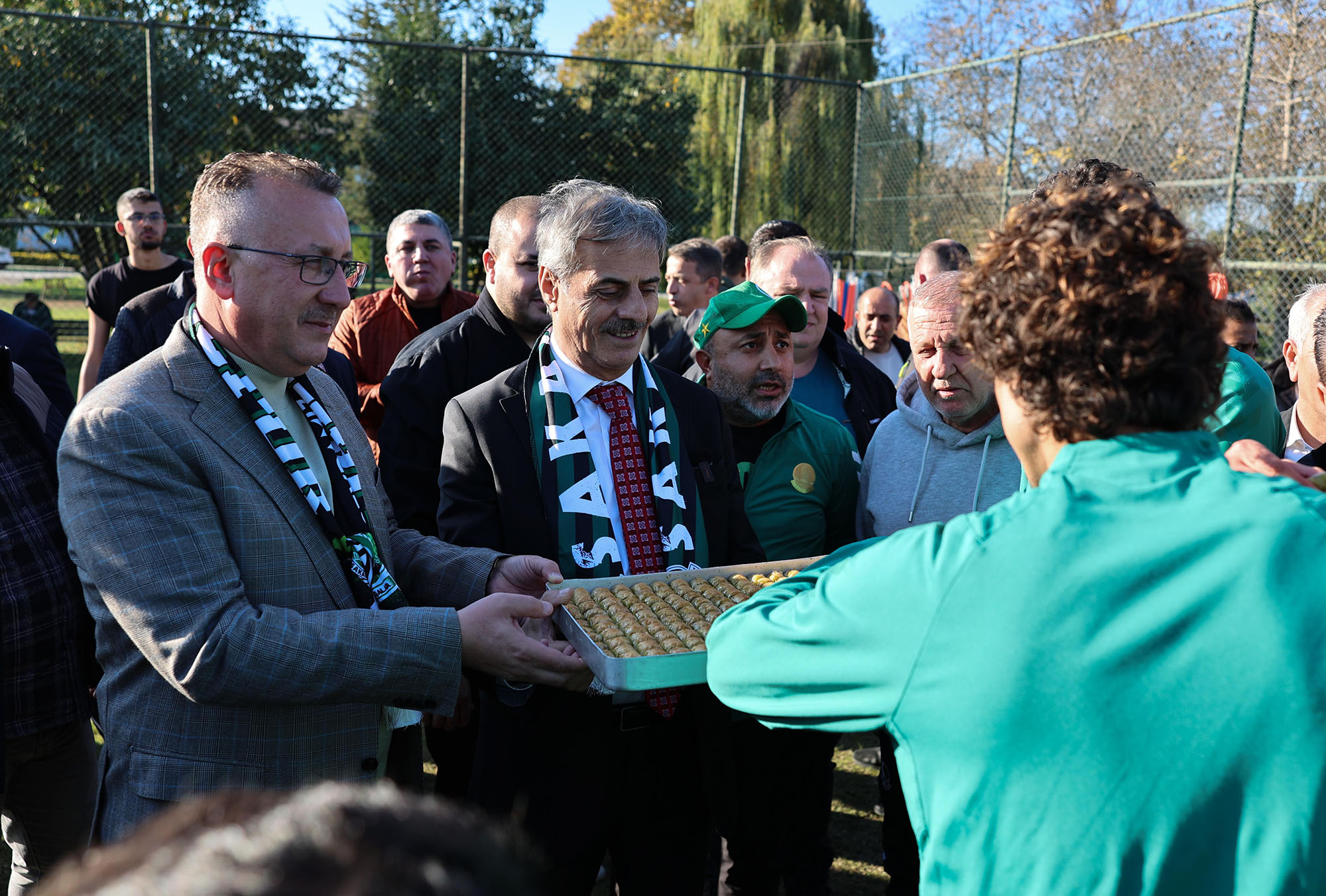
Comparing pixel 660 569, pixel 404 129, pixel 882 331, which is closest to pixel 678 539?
pixel 660 569

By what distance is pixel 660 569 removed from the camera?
8.61 ft

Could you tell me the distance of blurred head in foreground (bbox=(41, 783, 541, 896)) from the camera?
0.54 meters

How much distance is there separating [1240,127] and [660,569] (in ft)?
25.5

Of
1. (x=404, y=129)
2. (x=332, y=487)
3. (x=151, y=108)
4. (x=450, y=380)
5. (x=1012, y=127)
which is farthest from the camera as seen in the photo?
(x=404, y=129)

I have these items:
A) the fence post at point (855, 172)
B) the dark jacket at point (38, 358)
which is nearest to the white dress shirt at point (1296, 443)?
the dark jacket at point (38, 358)

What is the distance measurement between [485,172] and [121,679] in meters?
11.5

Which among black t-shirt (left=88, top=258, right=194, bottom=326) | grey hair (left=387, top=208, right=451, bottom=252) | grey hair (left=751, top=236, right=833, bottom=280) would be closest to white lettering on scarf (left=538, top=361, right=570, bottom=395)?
grey hair (left=751, top=236, right=833, bottom=280)

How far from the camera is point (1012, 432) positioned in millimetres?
1388

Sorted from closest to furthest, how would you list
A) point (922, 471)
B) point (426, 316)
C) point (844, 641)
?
point (844, 641) < point (922, 471) < point (426, 316)

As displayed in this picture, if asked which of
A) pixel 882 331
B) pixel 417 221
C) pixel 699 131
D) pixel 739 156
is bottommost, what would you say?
pixel 882 331

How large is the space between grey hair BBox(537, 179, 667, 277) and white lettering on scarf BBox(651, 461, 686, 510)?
23.4 inches

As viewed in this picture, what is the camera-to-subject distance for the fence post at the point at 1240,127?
8.02m

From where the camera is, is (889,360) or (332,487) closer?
(332,487)

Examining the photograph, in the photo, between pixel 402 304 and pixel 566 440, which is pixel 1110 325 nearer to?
pixel 566 440
